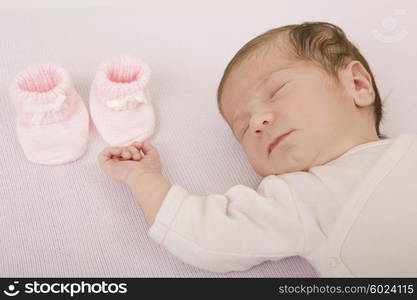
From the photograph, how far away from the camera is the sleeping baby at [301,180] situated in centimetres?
111

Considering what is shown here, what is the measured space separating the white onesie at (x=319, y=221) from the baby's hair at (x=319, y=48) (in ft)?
0.73

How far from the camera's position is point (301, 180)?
1.17 meters

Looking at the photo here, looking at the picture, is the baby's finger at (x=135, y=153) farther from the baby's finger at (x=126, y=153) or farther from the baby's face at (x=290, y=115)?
the baby's face at (x=290, y=115)

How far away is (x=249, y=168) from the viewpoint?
1.39 meters

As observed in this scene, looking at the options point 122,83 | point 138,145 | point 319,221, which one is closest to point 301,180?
point 319,221

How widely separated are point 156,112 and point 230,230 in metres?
0.49

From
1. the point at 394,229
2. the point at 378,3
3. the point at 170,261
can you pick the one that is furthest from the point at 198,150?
the point at 378,3

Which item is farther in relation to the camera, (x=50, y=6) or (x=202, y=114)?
(x=50, y=6)

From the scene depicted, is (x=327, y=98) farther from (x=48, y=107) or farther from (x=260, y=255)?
(x=48, y=107)

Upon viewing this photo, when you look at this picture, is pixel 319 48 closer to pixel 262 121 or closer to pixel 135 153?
pixel 262 121

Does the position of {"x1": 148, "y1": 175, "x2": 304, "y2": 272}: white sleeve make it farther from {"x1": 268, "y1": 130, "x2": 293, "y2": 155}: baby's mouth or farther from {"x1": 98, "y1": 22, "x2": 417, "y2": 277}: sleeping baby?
{"x1": 268, "y1": 130, "x2": 293, "y2": 155}: baby's mouth

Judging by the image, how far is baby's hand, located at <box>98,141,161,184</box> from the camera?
1.28 metres

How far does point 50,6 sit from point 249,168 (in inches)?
36.3

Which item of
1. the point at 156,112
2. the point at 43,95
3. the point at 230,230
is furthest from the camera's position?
the point at 156,112
